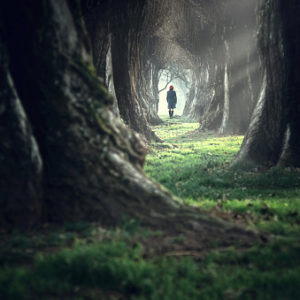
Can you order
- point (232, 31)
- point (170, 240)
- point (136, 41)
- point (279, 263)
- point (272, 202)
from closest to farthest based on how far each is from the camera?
point (279, 263) < point (170, 240) < point (272, 202) < point (136, 41) < point (232, 31)

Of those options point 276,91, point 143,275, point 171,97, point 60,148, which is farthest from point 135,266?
point 171,97

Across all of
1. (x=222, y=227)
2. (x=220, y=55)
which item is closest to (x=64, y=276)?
(x=222, y=227)

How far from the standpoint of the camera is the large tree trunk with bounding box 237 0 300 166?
8.32 meters

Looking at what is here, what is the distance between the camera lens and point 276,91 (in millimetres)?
8602

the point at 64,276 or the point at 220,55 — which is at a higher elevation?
the point at 220,55

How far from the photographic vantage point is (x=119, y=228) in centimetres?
411

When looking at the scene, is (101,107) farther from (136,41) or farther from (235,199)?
(136,41)

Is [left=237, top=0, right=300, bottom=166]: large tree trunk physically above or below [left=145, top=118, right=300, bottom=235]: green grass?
above

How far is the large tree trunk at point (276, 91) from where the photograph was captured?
832cm

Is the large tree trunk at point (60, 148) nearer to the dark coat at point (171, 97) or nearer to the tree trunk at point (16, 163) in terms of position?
the tree trunk at point (16, 163)

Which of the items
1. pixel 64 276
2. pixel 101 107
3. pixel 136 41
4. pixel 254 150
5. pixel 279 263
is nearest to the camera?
pixel 64 276

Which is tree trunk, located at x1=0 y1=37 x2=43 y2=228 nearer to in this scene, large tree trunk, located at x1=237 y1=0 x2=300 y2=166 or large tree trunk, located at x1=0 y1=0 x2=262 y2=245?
large tree trunk, located at x1=0 y1=0 x2=262 y2=245

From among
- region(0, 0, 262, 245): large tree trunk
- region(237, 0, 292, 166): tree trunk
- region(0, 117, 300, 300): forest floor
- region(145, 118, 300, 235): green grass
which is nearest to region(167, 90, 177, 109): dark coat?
region(145, 118, 300, 235): green grass

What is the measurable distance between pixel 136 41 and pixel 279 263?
12704 millimetres
